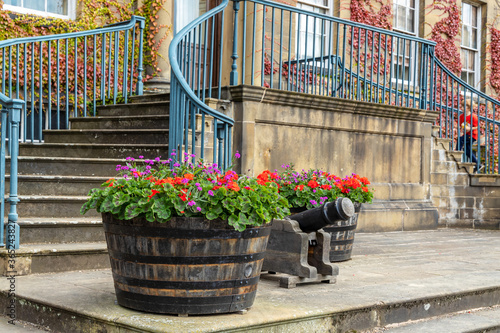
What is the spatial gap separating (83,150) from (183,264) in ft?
13.5

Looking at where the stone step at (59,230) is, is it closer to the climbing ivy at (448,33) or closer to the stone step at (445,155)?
the stone step at (445,155)

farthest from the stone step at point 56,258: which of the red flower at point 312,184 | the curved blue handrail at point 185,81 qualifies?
the red flower at point 312,184

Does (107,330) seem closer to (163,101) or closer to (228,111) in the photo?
(228,111)

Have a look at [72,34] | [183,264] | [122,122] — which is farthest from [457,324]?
[72,34]

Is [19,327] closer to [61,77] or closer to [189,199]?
[189,199]

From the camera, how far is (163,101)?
26.6 ft

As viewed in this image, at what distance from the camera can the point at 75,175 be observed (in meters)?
6.76

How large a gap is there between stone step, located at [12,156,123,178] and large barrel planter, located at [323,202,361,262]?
2.24 metres

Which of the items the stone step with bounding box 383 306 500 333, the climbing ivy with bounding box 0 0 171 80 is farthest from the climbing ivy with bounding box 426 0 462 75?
the stone step with bounding box 383 306 500 333

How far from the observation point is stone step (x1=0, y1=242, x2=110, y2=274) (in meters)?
4.91

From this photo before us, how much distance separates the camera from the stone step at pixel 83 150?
284 inches

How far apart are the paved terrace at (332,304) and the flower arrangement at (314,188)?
0.64 metres

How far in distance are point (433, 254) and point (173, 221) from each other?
4.10 meters

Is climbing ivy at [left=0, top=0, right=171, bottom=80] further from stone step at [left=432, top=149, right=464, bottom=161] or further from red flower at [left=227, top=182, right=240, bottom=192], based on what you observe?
red flower at [left=227, top=182, right=240, bottom=192]
